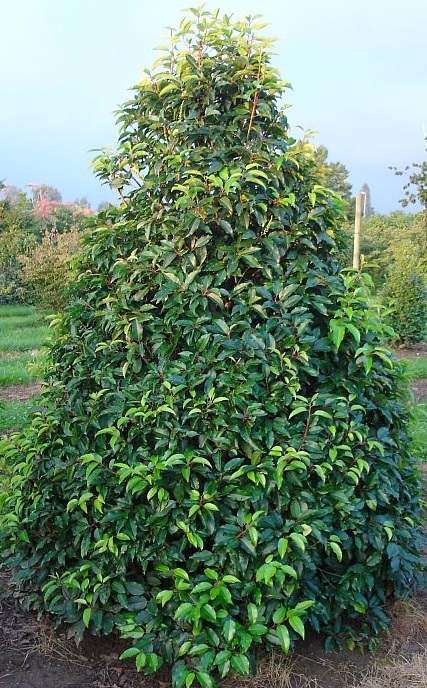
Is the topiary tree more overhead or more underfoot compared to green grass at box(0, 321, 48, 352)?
more overhead

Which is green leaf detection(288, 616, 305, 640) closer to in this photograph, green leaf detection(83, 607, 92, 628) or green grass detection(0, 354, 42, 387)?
green leaf detection(83, 607, 92, 628)

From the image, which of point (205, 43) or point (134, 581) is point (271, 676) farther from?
point (205, 43)

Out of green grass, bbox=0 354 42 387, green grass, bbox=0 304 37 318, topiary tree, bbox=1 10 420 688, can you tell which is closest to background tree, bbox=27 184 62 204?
green grass, bbox=0 304 37 318

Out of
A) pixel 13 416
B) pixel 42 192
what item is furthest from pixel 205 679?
pixel 42 192

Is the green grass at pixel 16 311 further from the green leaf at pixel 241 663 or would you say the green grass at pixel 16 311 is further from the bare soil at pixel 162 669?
the green leaf at pixel 241 663

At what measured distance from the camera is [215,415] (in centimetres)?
261

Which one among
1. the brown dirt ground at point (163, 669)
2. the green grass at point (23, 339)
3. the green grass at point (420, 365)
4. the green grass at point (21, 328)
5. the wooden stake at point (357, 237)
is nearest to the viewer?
the brown dirt ground at point (163, 669)

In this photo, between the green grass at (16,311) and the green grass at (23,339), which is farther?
the green grass at (16,311)

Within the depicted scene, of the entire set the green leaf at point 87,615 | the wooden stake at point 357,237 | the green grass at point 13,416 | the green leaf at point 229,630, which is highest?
the wooden stake at point 357,237

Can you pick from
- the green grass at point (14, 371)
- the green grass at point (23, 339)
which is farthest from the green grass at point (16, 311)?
the green grass at point (14, 371)

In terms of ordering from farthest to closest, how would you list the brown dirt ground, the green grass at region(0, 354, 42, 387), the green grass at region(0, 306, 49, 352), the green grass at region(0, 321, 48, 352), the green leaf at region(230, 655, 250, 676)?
1. the green grass at region(0, 306, 49, 352)
2. the green grass at region(0, 321, 48, 352)
3. the green grass at region(0, 354, 42, 387)
4. the brown dirt ground
5. the green leaf at region(230, 655, 250, 676)

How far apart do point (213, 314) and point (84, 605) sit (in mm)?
1431

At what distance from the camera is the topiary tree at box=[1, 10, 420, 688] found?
101 inches

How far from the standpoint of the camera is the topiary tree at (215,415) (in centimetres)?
256
